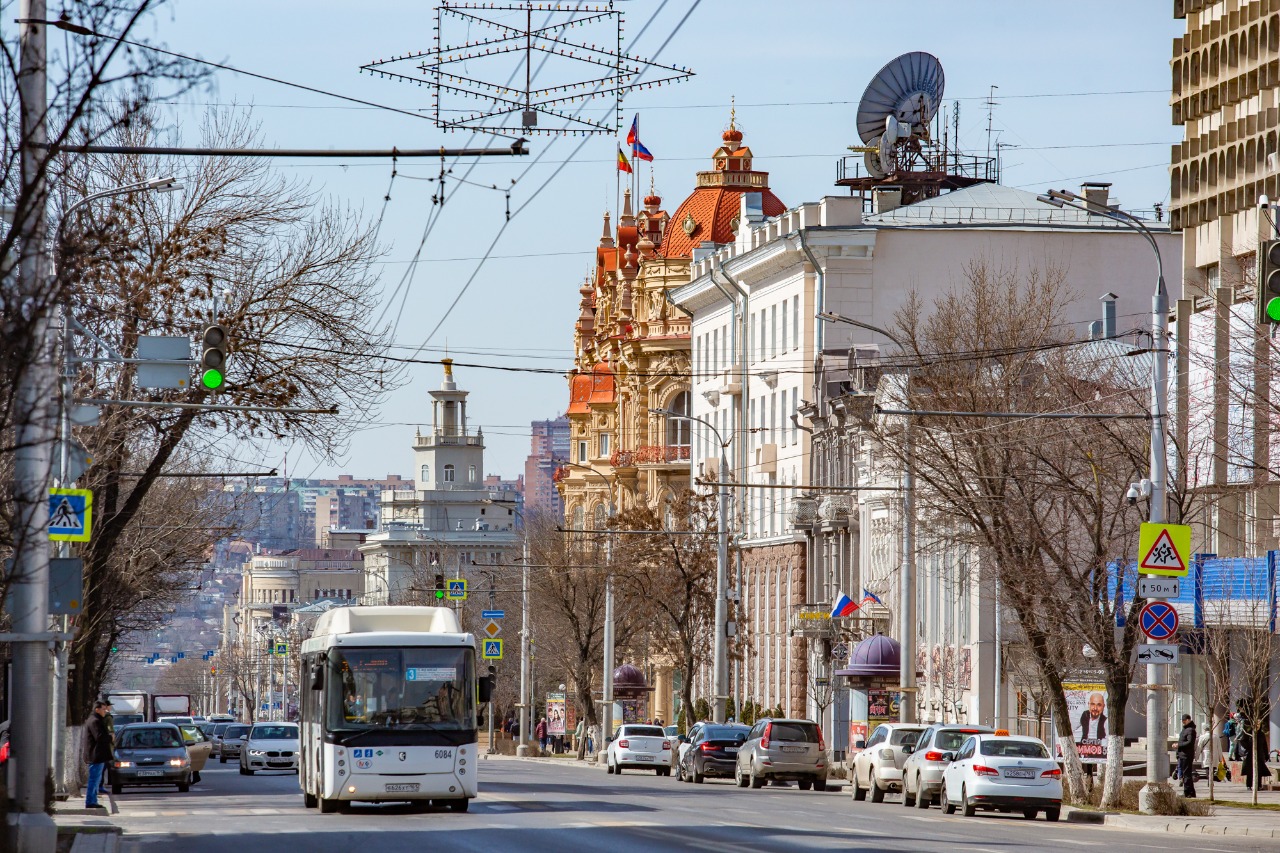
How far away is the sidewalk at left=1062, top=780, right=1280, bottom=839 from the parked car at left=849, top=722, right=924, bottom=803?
465cm

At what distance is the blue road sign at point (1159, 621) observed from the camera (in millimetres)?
32000

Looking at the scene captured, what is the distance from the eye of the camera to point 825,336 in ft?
239

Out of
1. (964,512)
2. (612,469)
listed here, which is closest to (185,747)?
(964,512)

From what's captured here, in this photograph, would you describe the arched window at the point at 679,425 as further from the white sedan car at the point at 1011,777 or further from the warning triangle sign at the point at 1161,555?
the warning triangle sign at the point at 1161,555

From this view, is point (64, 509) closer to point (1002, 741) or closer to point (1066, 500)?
point (1002, 741)

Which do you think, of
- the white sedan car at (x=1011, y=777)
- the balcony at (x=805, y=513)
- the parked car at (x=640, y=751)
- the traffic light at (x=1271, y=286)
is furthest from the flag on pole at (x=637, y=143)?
the traffic light at (x=1271, y=286)

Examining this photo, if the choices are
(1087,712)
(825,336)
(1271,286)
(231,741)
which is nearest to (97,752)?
(1087,712)

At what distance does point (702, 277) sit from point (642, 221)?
53.0ft

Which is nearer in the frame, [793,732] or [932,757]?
[932,757]

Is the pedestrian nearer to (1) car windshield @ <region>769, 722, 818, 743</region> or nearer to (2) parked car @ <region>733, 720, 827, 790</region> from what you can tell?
(2) parked car @ <region>733, 720, 827, 790</region>

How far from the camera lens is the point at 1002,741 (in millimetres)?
33125

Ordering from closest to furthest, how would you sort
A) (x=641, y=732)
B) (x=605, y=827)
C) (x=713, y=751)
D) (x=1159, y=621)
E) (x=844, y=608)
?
(x=605, y=827), (x=1159, y=621), (x=713, y=751), (x=844, y=608), (x=641, y=732)

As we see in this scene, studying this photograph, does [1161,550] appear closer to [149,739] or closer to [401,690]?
[401,690]

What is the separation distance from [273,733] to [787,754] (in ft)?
62.7
